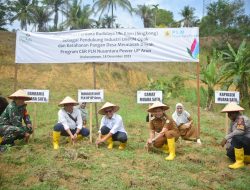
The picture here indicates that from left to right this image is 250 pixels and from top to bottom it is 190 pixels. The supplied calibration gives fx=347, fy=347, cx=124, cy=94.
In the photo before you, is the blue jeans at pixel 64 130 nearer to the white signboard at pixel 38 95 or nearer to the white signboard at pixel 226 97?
the white signboard at pixel 38 95

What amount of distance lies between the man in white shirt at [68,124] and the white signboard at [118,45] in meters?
1.79

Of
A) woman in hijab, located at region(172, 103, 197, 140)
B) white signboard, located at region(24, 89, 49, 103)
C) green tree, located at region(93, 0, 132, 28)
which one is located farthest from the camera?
green tree, located at region(93, 0, 132, 28)

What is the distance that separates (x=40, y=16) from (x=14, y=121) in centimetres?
3840

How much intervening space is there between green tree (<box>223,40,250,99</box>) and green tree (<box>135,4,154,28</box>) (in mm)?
32009

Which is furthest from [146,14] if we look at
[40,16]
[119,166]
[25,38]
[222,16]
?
[119,166]

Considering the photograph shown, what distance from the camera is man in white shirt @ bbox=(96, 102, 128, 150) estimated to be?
7696mm

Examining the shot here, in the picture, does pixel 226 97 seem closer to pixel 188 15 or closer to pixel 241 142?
pixel 241 142

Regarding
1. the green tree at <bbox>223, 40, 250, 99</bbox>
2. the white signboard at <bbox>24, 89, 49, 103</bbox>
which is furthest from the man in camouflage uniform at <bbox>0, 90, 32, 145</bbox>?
the green tree at <bbox>223, 40, 250, 99</bbox>

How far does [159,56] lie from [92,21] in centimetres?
3366

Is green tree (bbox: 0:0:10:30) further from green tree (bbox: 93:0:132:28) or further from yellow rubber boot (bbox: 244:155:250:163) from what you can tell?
yellow rubber boot (bbox: 244:155:250:163)

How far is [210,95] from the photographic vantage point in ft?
53.8

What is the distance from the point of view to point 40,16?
1730 inches

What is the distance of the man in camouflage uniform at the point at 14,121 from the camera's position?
25.3ft

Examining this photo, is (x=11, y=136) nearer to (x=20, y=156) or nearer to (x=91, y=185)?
(x=20, y=156)
